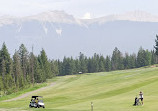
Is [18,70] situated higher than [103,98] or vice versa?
[18,70]

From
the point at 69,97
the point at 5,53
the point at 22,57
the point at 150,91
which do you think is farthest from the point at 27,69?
the point at 150,91

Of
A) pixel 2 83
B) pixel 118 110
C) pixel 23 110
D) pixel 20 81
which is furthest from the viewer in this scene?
pixel 20 81

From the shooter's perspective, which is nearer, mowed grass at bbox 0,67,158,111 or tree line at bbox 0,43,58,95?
mowed grass at bbox 0,67,158,111

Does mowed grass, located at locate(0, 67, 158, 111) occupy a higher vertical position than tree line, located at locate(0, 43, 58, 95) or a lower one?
lower

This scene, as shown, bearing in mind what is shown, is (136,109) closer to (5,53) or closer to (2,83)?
(2,83)

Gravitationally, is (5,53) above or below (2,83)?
above

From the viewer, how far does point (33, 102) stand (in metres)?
52.9

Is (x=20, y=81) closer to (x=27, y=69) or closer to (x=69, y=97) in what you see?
(x=27, y=69)

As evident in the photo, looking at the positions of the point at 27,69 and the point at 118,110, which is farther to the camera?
the point at 27,69

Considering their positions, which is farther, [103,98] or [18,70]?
[18,70]

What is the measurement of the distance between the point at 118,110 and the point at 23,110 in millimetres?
14034

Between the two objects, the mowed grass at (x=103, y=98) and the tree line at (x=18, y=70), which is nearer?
the mowed grass at (x=103, y=98)

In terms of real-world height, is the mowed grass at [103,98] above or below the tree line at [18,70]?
below

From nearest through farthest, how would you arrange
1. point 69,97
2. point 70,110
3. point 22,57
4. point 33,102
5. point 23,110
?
point 70,110, point 23,110, point 33,102, point 69,97, point 22,57
